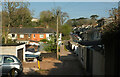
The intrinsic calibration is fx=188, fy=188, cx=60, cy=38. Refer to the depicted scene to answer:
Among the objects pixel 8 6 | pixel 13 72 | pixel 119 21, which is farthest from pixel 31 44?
pixel 119 21

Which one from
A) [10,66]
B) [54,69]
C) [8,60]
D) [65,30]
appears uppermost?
[65,30]

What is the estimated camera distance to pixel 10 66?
40.8 ft

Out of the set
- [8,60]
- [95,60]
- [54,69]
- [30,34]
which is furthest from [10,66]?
Answer: [30,34]

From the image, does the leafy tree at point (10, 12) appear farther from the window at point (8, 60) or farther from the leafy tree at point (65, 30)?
the leafy tree at point (65, 30)

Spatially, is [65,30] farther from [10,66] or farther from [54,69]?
[10,66]

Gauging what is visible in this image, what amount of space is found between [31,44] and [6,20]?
9.04 metres

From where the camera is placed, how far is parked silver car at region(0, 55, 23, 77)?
1232 cm

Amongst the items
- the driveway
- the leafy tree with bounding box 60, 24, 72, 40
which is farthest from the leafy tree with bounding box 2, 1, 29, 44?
the leafy tree with bounding box 60, 24, 72, 40

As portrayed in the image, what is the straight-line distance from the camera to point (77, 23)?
396 ft

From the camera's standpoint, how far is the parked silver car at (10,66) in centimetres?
1232

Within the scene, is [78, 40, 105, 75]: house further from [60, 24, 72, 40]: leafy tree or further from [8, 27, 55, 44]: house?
[60, 24, 72, 40]: leafy tree

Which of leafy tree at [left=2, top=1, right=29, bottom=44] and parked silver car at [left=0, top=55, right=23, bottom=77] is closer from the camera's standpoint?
parked silver car at [left=0, top=55, right=23, bottom=77]

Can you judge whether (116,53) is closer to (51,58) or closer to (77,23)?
(51,58)

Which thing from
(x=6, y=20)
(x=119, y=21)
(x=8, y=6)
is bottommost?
(x=119, y=21)
